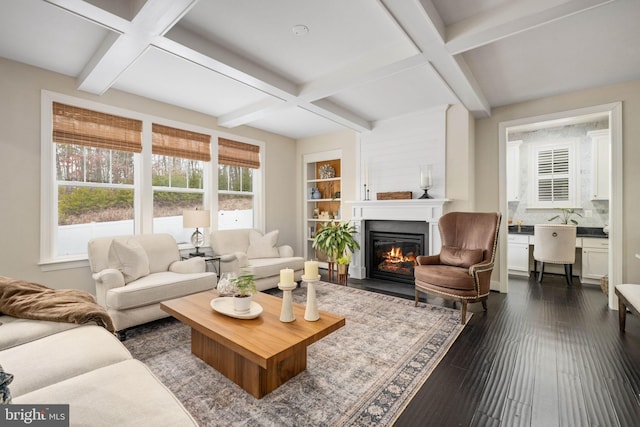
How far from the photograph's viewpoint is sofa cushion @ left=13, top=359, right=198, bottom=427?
94 centimetres

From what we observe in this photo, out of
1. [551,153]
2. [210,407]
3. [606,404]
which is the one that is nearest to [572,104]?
[551,153]

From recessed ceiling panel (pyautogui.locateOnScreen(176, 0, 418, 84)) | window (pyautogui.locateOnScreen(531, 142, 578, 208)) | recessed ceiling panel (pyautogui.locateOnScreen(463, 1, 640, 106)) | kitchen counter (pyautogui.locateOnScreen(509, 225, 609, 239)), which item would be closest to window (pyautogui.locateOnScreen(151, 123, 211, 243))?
recessed ceiling panel (pyautogui.locateOnScreen(176, 0, 418, 84))

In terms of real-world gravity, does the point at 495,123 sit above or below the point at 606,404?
above

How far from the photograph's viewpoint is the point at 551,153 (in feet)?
17.3

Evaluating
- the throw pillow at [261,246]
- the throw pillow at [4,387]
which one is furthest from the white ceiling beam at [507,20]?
the throw pillow at [261,246]

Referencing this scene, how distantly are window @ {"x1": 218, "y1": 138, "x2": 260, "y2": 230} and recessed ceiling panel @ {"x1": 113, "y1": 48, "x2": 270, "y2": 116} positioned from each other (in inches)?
29.6

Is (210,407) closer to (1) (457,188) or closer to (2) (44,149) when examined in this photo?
(2) (44,149)

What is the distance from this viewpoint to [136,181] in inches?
145

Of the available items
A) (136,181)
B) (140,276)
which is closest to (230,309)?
(140,276)

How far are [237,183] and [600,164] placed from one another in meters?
6.13

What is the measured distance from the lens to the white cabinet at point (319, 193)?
219 inches

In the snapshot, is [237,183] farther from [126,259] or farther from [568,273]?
[568,273]

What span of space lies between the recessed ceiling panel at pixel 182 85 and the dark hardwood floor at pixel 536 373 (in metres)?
3.48

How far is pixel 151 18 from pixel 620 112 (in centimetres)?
484
